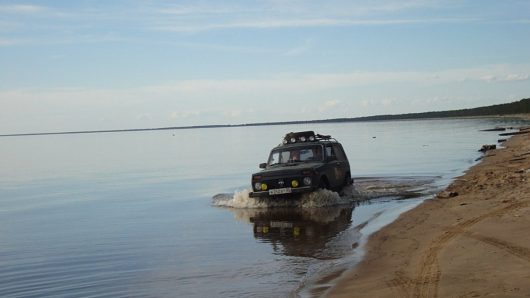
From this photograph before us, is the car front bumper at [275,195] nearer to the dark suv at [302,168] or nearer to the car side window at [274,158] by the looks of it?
the dark suv at [302,168]

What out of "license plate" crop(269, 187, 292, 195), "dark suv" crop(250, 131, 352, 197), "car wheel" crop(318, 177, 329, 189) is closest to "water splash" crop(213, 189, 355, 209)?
"car wheel" crop(318, 177, 329, 189)

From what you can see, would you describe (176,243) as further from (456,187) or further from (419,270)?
(456,187)

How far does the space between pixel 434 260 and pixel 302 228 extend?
4.95 m

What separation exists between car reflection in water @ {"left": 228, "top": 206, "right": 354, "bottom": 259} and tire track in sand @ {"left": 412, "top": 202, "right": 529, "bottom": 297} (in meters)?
1.62

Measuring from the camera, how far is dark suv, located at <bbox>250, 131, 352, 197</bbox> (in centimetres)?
1548

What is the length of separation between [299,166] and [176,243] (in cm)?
508

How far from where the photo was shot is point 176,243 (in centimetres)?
1202

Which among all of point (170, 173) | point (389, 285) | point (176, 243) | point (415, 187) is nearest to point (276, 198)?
point (176, 243)

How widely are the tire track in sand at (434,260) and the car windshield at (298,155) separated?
252 inches

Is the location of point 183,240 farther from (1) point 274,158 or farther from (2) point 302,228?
(1) point 274,158

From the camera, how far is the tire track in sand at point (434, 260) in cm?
661

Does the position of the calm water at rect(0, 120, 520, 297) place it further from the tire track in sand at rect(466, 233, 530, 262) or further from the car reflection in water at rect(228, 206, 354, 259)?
the tire track in sand at rect(466, 233, 530, 262)

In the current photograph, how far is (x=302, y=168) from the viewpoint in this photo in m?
15.6

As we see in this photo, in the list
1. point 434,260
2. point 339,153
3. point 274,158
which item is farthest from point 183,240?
point 339,153
